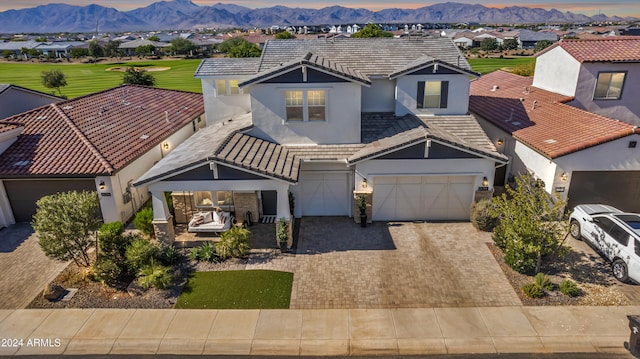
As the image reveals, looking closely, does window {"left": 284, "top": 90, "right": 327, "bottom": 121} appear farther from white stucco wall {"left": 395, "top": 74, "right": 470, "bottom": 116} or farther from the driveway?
the driveway

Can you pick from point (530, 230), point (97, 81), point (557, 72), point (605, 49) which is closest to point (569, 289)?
point (530, 230)

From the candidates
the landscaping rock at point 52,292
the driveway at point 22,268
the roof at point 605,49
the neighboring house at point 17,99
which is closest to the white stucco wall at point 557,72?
the roof at point 605,49

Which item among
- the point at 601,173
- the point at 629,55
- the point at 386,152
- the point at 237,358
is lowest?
the point at 237,358

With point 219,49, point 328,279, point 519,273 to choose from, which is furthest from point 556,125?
point 219,49

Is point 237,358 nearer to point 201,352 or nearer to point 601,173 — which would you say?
point 201,352

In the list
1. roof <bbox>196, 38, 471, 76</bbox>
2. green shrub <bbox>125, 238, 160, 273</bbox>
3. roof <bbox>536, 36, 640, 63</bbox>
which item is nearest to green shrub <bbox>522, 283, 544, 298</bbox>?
roof <bbox>196, 38, 471, 76</bbox>

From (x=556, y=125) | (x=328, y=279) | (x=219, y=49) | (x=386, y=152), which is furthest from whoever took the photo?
(x=219, y=49)
